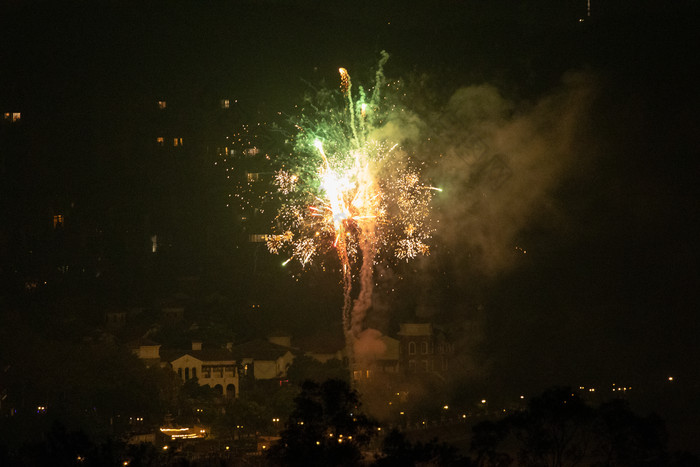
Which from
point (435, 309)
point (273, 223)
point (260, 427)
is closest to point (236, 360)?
point (260, 427)

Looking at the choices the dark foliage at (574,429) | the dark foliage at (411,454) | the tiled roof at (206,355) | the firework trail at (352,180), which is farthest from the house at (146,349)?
the dark foliage at (411,454)

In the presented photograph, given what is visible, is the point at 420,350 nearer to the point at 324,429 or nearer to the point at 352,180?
the point at 352,180

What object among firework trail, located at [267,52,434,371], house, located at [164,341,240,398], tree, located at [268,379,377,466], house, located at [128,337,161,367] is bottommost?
tree, located at [268,379,377,466]

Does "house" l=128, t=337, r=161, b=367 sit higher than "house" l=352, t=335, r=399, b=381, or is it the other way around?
"house" l=128, t=337, r=161, b=367

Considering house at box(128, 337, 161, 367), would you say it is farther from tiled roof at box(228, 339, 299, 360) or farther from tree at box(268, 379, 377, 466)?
tree at box(268, 379, 377, 466)

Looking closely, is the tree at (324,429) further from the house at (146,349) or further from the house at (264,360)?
the house at (146,349)

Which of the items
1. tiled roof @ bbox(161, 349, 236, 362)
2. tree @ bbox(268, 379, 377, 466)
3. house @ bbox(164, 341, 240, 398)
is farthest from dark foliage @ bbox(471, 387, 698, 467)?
tiled roof @ bbox(161, 349, 236, 362)

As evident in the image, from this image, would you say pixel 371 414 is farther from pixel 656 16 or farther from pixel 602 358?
pixel 656 16

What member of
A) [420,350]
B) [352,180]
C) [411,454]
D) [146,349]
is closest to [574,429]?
[411,454]
